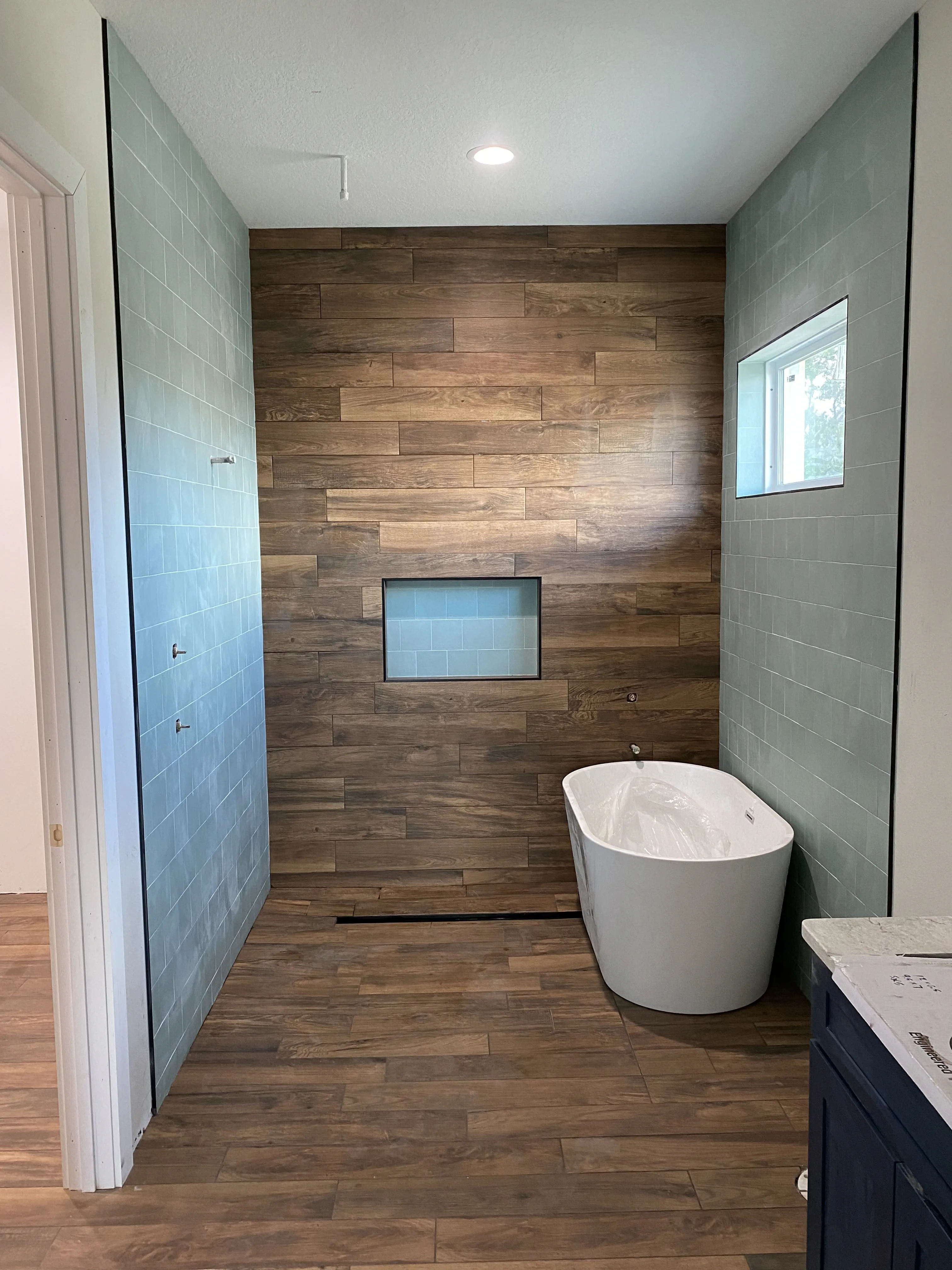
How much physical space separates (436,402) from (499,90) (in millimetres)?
1446

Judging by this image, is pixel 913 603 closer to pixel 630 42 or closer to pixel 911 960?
pixel 911 960

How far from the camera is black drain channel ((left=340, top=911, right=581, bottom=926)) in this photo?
3.84 metres

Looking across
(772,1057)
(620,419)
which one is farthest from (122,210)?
(772,1057)

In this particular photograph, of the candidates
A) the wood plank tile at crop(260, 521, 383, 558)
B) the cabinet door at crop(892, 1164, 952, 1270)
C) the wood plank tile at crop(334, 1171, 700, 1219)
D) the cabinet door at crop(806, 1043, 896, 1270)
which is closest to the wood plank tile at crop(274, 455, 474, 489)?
the wood plank tile at crop(260, 521, 383, 558)

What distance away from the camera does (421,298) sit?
3908 millimetres

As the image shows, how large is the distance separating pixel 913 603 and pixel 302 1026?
87.1 inches

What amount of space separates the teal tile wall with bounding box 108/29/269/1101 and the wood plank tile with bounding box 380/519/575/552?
23.5 inches

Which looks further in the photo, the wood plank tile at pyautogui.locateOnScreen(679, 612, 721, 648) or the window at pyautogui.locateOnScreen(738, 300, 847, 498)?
the wood plank tile at pyautogui.locateOnScreen(679, 612, 721, 648)

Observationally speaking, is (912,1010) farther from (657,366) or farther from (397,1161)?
(657,366)

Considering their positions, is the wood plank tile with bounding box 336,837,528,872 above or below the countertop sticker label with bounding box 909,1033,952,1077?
below

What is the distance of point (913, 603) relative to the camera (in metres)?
2.36

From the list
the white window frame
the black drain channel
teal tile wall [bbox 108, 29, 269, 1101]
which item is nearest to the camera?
teal tile wall [bbox 108, 29, 269, 1101]

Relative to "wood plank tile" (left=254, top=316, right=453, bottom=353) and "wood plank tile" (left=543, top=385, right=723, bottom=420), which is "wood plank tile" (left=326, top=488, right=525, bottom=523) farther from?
"wood plank tile" (left=254, top=316, right=453, bottom=353)

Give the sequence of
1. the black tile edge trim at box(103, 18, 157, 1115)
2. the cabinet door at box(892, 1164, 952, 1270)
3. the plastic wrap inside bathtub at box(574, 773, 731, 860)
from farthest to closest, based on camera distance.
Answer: the plastic wrap inside bathtub at box(574, 773, 731, 860), the black tile edge trim at box(103, 18, 157, 1115), the cabinet door at box(892, 1164, 952, 1270)
